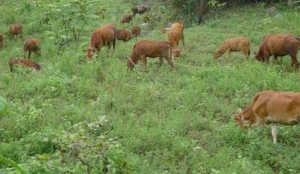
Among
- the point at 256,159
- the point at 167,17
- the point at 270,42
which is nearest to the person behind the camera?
the point at 256,159

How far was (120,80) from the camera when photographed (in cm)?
1198

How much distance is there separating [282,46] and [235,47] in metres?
2.24

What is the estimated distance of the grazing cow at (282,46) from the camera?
42.1 feet

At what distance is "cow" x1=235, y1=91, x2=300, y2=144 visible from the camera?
7781 millimetres

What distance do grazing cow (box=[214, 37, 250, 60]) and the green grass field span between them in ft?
0.94

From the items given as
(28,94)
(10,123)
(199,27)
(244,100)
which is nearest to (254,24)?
(199,27)

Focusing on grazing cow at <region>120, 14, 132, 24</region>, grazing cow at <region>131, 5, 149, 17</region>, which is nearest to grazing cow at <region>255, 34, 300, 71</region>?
grazing cow at <region>120, 14, 132, 24</region>

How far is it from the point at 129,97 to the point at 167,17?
552 inches

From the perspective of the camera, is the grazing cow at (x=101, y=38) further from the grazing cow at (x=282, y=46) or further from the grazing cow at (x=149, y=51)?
the grazing cow at (x=282, y=46)

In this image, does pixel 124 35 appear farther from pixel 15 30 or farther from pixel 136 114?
pixel 136 114

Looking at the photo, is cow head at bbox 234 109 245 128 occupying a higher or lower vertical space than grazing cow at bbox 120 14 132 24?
higher

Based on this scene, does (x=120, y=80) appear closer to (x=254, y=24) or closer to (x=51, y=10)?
(x=51, y=10)

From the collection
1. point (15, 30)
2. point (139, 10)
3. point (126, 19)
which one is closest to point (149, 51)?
point (15, 30)

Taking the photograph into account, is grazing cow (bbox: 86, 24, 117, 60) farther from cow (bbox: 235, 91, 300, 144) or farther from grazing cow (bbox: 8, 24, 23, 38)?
cow (bbox: 235, 91, 300, 144)
